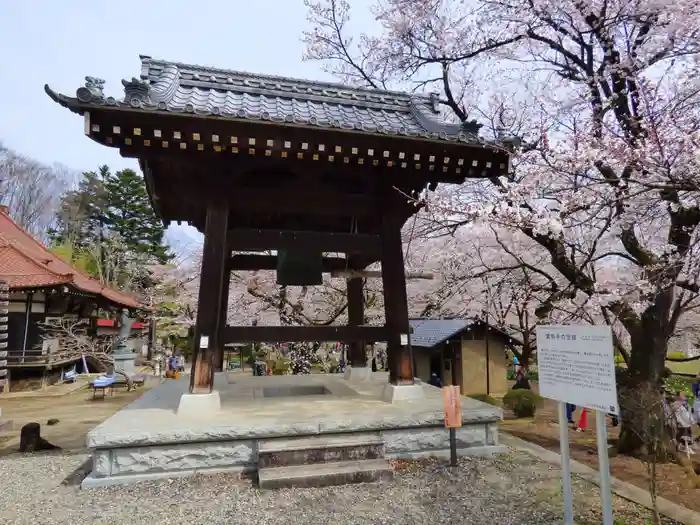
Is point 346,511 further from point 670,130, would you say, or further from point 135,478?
point 670,130

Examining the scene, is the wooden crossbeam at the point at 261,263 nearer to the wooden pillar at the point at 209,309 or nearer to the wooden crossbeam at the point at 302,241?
the wooden crossbeam at the point at 302,241

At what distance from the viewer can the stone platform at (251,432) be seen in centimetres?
467

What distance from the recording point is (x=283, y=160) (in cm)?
578

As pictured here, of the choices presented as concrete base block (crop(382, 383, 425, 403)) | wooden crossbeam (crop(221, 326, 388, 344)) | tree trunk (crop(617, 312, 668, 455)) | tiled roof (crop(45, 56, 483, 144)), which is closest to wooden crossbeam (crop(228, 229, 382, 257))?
wooden crossbeam (crop(221, 326, 388, 344))

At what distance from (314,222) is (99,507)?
17.4 ft

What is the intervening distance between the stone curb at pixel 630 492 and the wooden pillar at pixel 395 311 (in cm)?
171

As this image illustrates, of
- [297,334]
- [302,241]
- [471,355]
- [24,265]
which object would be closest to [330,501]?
[297,334]

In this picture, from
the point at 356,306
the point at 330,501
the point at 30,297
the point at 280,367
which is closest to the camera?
the point at 330,501

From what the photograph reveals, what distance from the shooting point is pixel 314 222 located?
818 cm

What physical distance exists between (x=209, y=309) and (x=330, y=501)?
2.72m

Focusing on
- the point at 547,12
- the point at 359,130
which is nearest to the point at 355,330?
the point at 359,130

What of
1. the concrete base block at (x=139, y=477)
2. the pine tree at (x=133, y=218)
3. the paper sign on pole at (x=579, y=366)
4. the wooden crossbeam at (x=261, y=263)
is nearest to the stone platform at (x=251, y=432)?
the concrete base block at (x=139, y=477)

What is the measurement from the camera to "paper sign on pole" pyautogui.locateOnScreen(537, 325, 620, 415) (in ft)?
9.89

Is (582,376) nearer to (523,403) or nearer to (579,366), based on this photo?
(579,366)
